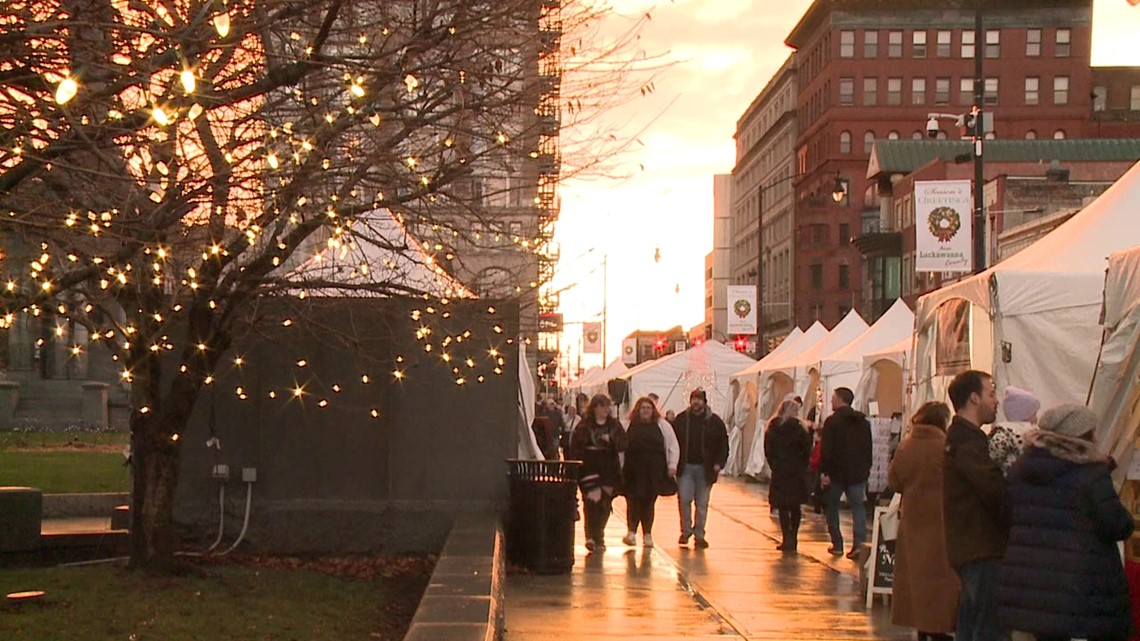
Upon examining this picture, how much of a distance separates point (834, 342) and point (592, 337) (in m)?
43.3

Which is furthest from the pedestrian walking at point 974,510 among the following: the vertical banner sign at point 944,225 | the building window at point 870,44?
the building window at point 870,44

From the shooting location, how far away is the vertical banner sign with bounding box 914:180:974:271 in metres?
24.0

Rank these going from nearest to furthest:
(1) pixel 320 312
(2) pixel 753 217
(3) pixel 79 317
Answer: (3) pixel 79 317 → (1) pixel 320 312 → (2) pixel 753 217

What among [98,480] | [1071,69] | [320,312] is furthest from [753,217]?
[320,312]

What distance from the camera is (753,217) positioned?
11369 centimetres

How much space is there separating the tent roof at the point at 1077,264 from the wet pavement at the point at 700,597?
295 cm

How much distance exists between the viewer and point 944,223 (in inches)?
951

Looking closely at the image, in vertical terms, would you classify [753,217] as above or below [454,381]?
above

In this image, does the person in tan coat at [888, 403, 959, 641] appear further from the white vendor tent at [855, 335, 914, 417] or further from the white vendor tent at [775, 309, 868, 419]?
the white vendor tent at [775, 309, 868, 419]

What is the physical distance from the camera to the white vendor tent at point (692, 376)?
132 feet

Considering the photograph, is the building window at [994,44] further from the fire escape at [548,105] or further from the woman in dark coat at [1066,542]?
the woman in dark coat at [1066,542]

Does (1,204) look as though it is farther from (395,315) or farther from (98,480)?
(98,480)

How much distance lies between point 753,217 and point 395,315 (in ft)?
327

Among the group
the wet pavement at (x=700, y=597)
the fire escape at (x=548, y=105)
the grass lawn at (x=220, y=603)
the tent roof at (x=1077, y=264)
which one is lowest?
the wet pavement at (x=700, y=597)
